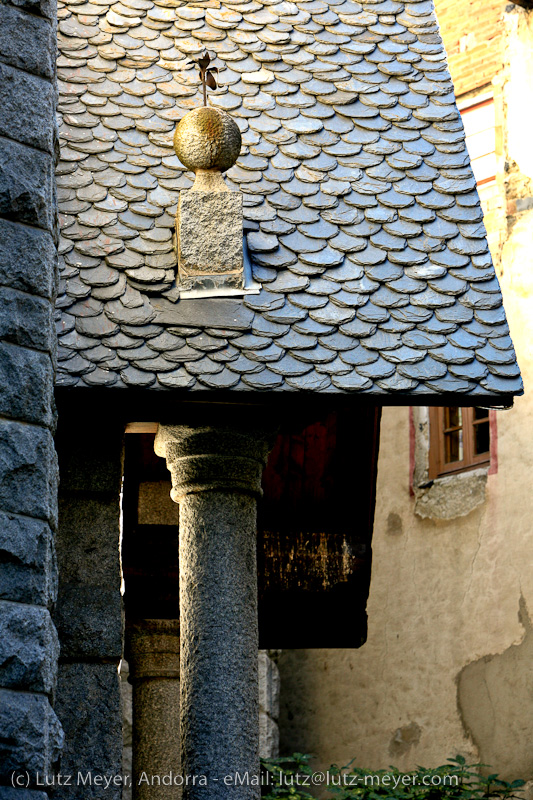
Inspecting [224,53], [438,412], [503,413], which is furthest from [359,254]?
[438,412]

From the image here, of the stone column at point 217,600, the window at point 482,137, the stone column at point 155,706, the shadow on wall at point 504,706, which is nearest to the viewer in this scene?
the stone column at point 217,600

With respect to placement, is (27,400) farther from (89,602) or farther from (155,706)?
(155,706)

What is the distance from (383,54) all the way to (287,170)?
36.0 inches

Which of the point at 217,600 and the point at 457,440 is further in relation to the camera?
the point at 457,440

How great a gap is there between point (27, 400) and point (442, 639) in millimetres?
7798

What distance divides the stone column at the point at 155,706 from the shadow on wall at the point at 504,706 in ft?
12.4

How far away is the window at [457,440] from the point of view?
10.3 metres

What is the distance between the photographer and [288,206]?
5293 millimetres

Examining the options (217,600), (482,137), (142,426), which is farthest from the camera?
(482,137)

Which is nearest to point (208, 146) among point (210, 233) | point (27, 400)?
point (210, 233)

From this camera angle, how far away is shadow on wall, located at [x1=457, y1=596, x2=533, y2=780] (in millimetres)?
9180

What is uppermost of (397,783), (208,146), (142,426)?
(208,146)

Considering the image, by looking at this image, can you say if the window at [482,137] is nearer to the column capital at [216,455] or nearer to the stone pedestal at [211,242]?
the stone pedestal at [211,242]

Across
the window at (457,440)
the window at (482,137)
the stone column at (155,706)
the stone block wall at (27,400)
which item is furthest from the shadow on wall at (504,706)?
the stone block wall at (27,400)
